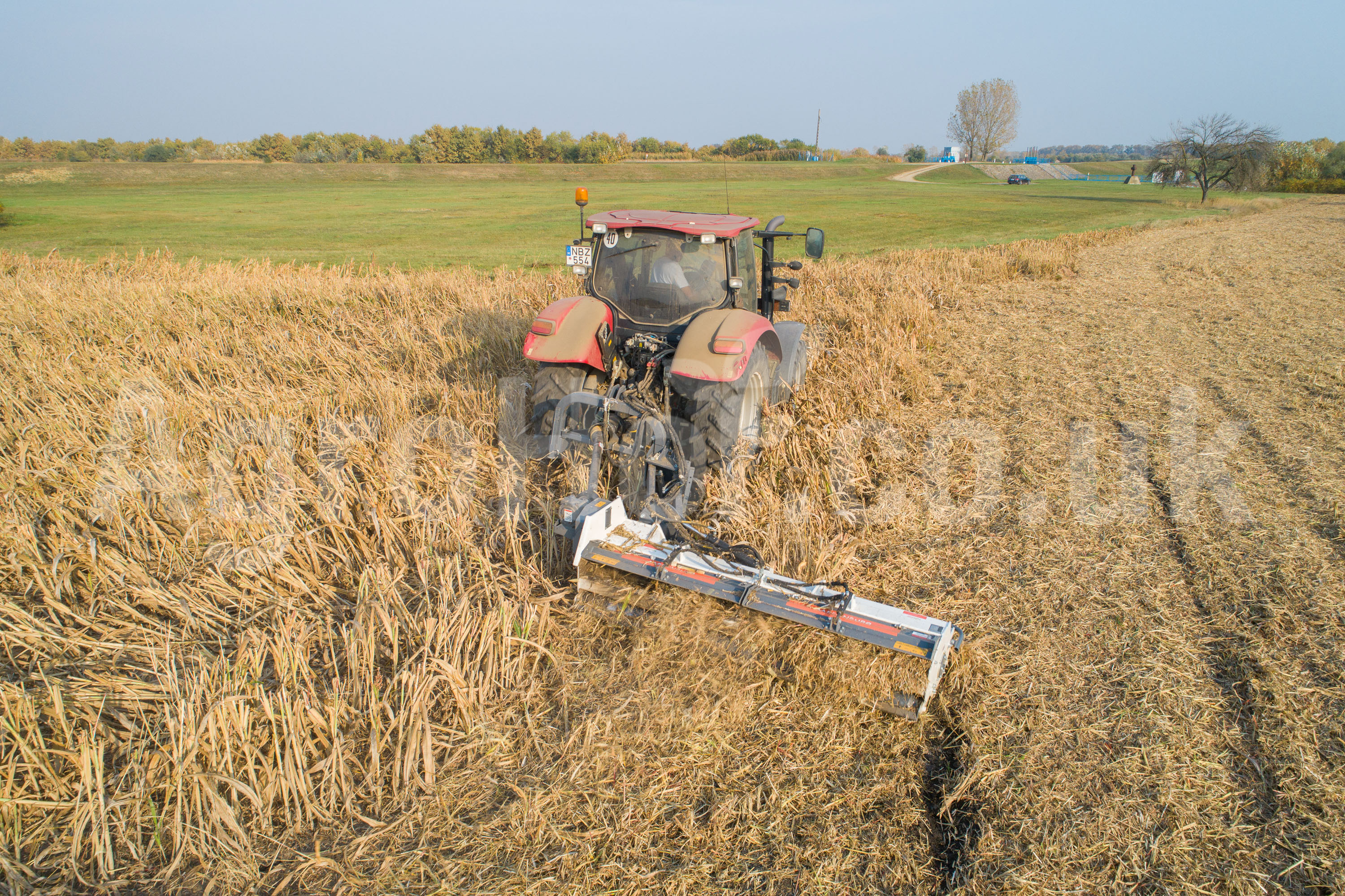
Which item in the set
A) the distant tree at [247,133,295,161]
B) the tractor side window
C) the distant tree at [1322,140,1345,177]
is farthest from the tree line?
the tractor side window

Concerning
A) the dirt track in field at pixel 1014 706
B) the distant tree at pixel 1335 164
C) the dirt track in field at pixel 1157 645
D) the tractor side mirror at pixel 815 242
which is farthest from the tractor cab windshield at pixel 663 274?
the distant tree at pixel 1335 164

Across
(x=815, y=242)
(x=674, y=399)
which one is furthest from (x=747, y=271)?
(x=674, y=399)

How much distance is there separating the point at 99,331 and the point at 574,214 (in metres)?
19.4

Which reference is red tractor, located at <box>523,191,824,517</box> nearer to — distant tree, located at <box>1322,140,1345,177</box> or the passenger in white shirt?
the passenger in white shirt

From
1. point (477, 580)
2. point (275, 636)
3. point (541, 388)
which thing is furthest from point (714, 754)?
point (541, 388)

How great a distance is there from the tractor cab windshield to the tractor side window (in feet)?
0.76

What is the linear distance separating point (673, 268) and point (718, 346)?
952 millimetres

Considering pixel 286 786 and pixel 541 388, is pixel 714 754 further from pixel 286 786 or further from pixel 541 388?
pixel 541 388

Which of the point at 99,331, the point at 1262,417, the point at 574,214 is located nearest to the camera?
the point at 1262,417

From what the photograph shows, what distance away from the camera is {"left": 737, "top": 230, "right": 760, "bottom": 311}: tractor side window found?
15.4 feet

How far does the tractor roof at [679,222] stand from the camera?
4309 millimetres

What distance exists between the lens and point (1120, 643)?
294 centimetres

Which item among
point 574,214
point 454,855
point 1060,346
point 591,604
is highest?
point 574,214

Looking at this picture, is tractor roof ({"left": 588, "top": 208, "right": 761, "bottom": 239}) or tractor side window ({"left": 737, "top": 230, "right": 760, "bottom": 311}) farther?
tractor side window ({"left": 737, "top": 230, "right": 760, "bottom": 311})
